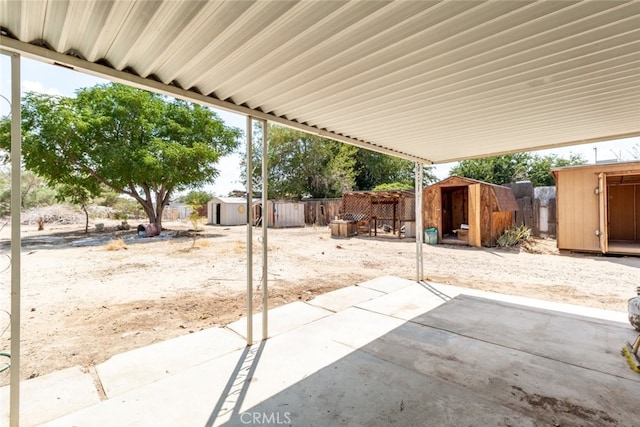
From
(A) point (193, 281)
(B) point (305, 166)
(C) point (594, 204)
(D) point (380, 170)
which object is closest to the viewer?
(A) point (193, 281)

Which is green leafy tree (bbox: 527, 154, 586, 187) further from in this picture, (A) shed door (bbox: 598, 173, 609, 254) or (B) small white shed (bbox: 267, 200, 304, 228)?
(B) small white shed (bbox: 267, 200, 304, 228)

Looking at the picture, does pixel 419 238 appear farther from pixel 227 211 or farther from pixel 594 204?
pixel 227 211

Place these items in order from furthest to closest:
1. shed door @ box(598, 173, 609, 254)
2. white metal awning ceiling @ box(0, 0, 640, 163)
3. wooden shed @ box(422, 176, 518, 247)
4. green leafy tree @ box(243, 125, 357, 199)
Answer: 1. green leafy tree @ box(243, 125, 357, 199)
2. wooden shed @ box(422, 176, 518, 247)
3. shed door @ box(598, 173, 609, 254)
4. white metal awning ceiling @ box(0, 0, 640, 163)

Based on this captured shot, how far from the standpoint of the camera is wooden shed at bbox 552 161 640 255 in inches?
282

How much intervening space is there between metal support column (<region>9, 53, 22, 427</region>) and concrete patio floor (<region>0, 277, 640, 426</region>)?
0.31 metres

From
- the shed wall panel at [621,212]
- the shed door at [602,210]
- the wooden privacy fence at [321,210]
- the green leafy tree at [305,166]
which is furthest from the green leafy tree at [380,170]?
the shed door at [602,210]

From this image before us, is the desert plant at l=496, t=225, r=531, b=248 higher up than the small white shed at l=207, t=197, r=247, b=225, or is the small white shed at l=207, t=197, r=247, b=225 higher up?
the small white shed at l=207, t=197, r=247, b=225

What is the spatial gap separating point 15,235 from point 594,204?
1049cm

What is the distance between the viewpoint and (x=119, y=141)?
1189 centimetres

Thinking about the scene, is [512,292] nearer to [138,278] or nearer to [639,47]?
[639,47]

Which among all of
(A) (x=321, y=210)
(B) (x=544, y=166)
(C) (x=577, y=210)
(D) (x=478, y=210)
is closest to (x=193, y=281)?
(D) (x=478, y=210)

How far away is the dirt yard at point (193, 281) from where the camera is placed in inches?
123

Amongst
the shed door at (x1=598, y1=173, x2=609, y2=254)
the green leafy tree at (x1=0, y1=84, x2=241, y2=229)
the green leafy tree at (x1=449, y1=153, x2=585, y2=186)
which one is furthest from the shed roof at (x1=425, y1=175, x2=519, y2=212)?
the green leafy tree at (x1=0, y1=84, x2=241, y2=229)

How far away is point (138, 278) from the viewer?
5.61 metres
